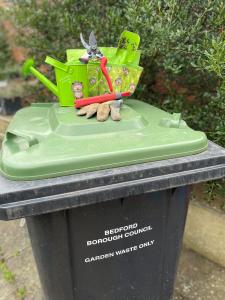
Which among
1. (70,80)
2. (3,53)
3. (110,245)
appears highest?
(70,80)

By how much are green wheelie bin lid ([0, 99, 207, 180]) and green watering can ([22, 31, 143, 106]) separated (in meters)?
0.20

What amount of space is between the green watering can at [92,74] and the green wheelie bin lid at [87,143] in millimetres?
201

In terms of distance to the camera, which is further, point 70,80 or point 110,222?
point 70,80

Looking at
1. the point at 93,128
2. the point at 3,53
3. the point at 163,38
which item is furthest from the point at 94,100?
the point at 3,53

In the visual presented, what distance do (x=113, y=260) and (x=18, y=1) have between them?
2612 mm

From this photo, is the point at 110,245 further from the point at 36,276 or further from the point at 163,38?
the point at 163,38

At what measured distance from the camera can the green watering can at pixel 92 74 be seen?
1.77 meters

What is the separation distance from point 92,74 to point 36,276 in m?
1.63

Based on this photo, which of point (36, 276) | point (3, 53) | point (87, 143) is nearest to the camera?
point (87, 143)

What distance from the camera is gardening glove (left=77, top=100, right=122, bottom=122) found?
59.4 inches

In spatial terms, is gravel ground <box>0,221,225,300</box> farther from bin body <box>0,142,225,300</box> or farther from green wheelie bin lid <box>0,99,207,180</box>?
green wheelie bin lid <box>0,99,207,180</box>

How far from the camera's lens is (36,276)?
2375 millimetres

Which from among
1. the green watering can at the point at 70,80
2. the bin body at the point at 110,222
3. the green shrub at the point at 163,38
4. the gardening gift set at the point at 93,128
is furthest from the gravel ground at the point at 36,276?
the green watering can at the point at 70,80

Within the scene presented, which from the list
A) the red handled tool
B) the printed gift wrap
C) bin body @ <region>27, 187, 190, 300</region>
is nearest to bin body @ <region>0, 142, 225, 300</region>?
bin body @ <region>27, 187, 190, 300</region>
